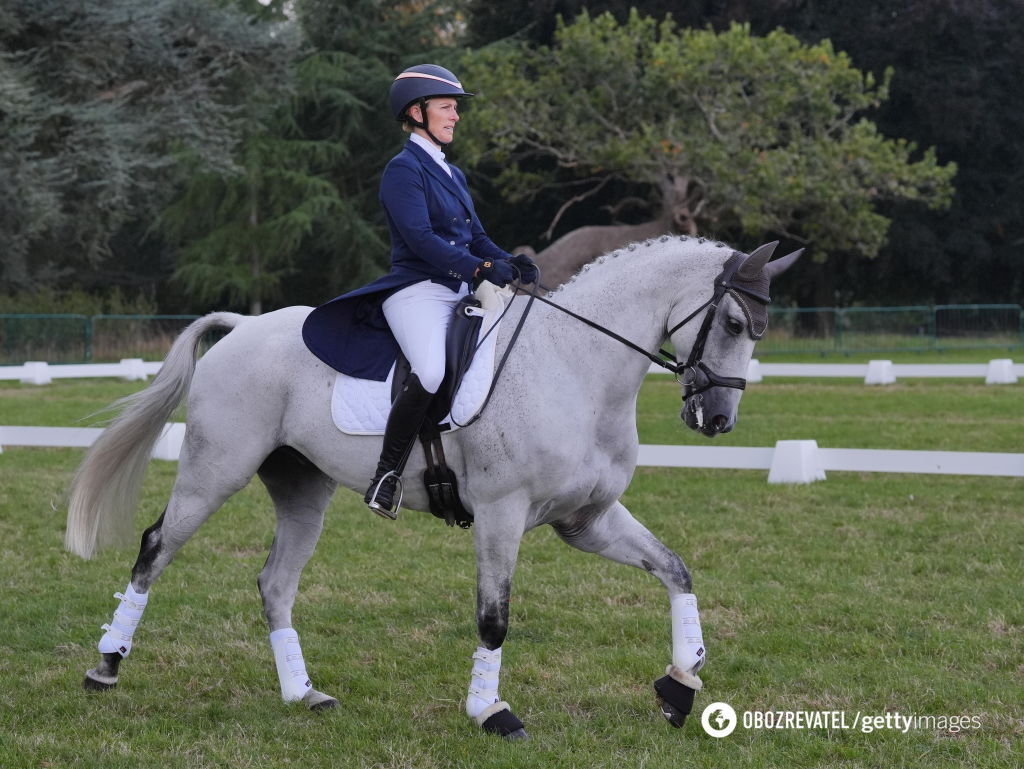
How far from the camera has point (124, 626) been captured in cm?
527

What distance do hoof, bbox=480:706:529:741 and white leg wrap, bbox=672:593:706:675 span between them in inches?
26.8

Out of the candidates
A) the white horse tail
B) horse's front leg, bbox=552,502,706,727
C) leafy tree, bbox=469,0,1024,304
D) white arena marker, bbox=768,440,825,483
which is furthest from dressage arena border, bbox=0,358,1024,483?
leafy tree, bbox=469,0,1024,304

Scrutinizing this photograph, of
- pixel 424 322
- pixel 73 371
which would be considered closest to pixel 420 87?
pixel 424 322

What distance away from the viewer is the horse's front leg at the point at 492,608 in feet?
15.3

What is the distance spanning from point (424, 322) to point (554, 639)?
81.0 inches

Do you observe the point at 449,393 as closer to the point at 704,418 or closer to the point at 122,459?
the point at 704,418

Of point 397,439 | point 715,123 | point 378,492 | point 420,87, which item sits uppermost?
point 420,87

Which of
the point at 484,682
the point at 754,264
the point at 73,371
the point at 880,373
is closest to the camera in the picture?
the point at 754,264

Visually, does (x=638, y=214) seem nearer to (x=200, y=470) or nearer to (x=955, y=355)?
(x=955, y=355)

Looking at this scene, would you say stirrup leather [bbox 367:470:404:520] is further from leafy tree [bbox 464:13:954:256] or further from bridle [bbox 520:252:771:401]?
leafy tree [bbox 464:13:954:256]

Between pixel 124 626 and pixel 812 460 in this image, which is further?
pixel 812 460

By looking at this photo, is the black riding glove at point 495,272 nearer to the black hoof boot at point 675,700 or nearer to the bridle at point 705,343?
the bridle at point 705,343

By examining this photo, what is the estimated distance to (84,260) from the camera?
38.0m

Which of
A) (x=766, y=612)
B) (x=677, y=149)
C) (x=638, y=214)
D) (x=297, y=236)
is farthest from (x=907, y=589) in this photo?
(x=638, y=214)
